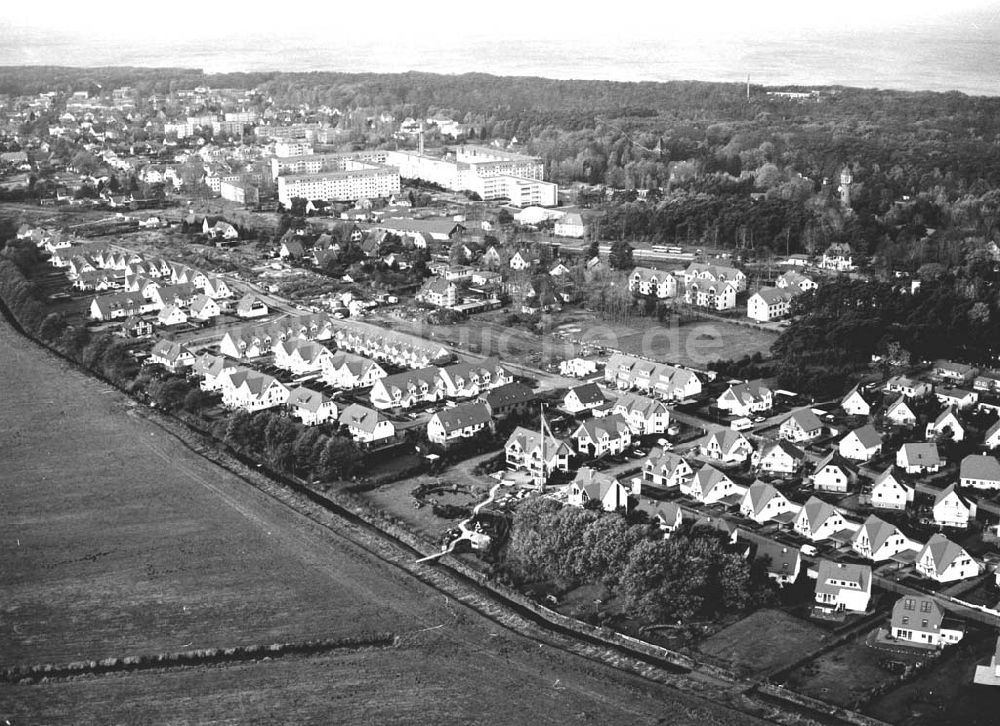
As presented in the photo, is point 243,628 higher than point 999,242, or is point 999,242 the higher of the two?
point 999,242

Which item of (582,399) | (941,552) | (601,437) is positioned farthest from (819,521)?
(582,399)

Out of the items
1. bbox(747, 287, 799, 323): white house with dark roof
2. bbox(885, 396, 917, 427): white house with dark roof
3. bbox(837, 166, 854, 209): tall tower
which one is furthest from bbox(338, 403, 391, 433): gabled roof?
bbox(837, 166, 854, 209): tall tower

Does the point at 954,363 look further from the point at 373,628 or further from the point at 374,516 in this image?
the point at 373,628

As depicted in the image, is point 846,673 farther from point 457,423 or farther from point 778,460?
point 457,423

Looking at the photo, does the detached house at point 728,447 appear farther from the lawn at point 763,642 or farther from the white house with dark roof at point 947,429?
the lawn at point 763,642

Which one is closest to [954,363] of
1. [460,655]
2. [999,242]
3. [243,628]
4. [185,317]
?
[999,242]

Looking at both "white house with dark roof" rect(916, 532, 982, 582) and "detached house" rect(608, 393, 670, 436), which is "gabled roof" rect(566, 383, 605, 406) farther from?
"white house with dark roof" rect(916, 532, 982, 582)
